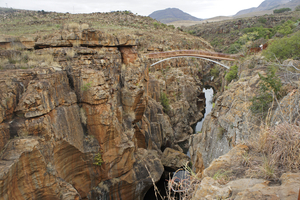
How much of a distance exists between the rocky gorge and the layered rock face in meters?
0.04

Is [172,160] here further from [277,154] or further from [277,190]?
[277,190]

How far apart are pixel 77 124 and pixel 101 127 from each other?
4.22ft

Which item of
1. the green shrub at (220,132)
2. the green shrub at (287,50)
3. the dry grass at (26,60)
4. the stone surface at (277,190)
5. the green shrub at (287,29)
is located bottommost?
the green shrub at (220,132)

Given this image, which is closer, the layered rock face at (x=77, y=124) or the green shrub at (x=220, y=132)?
the layered rock face at (x=77, y=124)

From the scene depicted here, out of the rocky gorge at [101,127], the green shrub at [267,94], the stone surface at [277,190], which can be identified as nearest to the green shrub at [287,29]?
the rocky gorge at [101,127]

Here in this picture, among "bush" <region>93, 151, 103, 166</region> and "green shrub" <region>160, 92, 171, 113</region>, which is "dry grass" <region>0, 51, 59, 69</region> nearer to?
"bush" <region>93, 151, 103, 166</region>

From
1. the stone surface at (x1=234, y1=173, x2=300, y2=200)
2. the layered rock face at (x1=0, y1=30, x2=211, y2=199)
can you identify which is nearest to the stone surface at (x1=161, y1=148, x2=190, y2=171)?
the layered rock face at (x1=0, y1=30, x2=211, y2=199)

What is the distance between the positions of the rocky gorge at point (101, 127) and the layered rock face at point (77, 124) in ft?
0.14

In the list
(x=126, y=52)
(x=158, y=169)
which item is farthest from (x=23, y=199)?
(x=126, y=52)

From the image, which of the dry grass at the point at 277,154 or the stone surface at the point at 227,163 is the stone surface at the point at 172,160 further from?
the dry grass at the point at 277,154

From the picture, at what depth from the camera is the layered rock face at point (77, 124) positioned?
24.3 ft

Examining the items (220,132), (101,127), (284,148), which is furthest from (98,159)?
(284,148)

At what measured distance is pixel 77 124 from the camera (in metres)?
9.92

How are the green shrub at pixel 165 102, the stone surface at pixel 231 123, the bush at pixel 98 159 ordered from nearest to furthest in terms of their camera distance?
1. the stone surface at pixel 231 123
2. the bush at pixel 98 159
3. the green shrub at pixel 165 102
